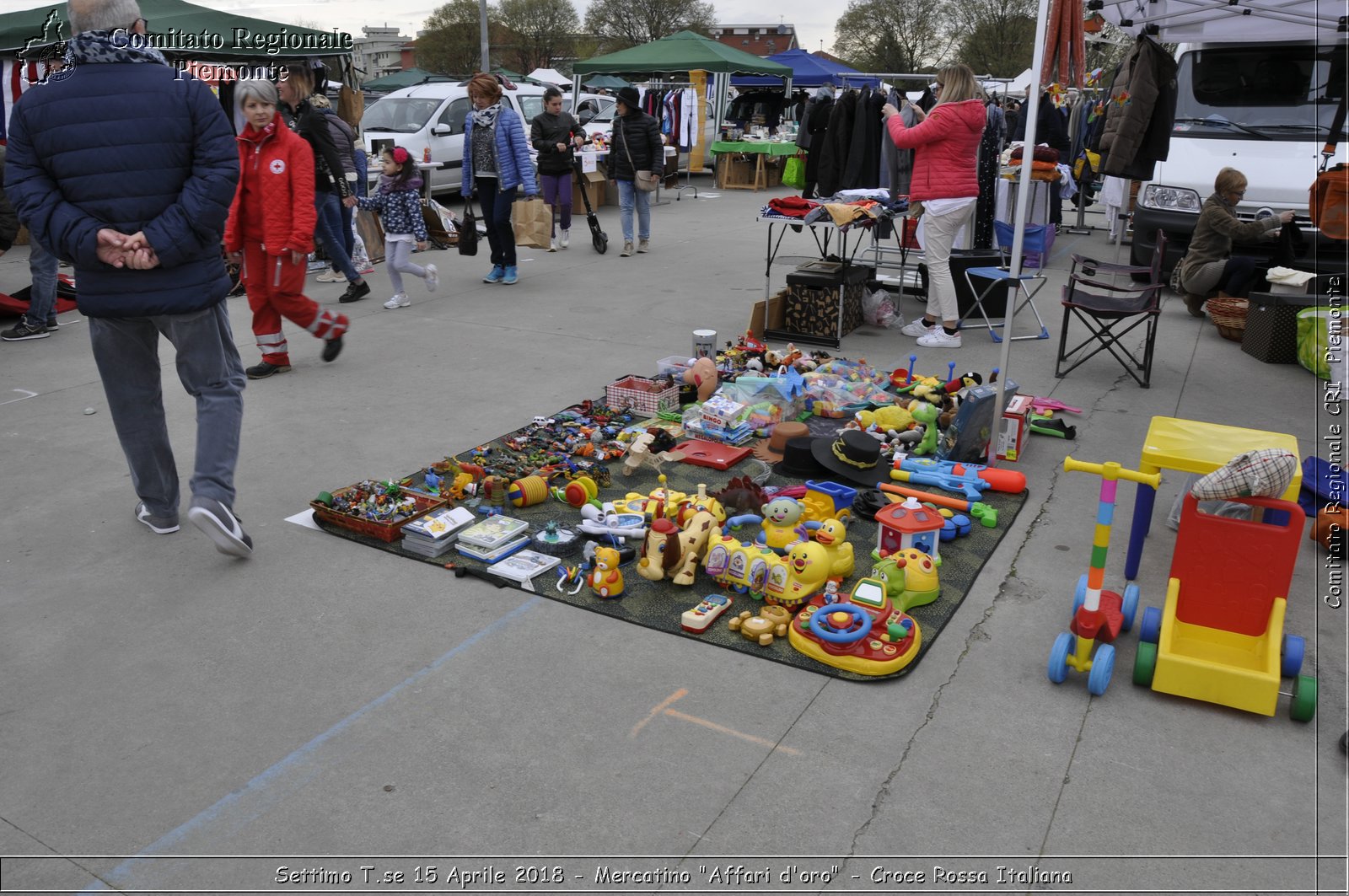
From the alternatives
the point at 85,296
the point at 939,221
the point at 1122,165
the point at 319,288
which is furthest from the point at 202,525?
the point at 1122,165

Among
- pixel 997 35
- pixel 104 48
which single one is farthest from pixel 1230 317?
pixel 997 35

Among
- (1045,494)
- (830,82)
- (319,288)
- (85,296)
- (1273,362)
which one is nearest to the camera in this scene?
(85,296)

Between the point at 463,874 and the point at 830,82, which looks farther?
the point at 830,82

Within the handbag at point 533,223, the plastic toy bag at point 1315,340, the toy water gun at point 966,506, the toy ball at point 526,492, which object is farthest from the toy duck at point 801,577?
A: the handbag at point 533,223

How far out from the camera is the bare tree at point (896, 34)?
187ft

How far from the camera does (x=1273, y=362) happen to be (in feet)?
23.5

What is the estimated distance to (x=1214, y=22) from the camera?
9039mm

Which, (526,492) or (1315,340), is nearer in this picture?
(526,492)

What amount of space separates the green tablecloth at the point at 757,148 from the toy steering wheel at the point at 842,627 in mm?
16754

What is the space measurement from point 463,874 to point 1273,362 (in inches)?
276

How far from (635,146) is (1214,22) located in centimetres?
577

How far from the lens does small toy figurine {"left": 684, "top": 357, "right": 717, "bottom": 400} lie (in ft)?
19.9

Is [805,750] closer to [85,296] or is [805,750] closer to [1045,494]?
[1045,494]

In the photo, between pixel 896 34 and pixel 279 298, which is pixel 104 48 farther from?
pixel 896 34
